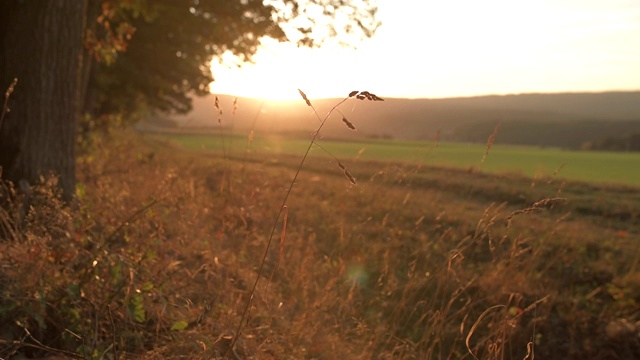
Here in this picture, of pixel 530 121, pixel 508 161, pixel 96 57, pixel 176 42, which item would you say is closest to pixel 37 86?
pixel 96 57

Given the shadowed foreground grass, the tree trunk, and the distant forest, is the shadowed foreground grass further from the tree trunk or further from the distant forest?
the distant forest

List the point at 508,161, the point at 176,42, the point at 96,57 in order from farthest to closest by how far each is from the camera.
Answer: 1. the point at 508,161
2. the point at 176,42
3. the point at 96,57

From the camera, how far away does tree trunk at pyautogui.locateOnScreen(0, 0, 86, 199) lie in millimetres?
4574

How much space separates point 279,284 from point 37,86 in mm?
2512

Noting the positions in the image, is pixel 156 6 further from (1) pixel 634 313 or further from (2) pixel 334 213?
(1) pixel 634 313

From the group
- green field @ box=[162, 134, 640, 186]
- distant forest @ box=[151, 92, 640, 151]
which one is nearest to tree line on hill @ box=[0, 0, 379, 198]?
green field @ box=[162, 134, 640, 186]

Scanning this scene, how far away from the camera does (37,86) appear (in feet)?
15.3

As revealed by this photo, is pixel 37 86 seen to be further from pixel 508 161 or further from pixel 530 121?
pixel 530 121

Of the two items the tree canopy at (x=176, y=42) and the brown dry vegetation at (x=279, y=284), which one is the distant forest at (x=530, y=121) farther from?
the brown dry vegetation at (x=279, y=284)

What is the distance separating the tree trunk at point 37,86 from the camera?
180 inches

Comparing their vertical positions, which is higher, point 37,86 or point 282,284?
point 37,86

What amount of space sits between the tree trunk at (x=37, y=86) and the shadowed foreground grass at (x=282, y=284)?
43 centimetres

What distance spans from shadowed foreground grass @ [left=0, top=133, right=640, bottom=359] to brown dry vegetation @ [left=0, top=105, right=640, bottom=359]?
16 millimetres

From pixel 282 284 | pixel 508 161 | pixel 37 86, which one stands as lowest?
pixel 508 161
